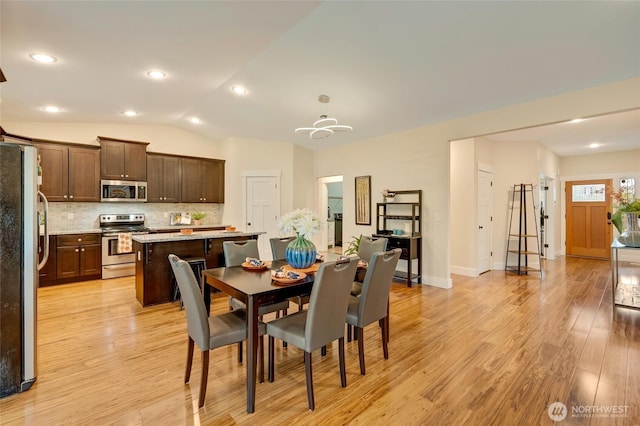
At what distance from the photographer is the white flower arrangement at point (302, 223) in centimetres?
255

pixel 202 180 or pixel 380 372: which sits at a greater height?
pixel 202 180

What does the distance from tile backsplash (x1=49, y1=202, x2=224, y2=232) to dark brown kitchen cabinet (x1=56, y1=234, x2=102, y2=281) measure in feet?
1.65

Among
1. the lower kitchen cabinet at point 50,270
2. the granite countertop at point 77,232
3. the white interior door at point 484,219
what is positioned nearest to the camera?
the lower kitchen cabinet at point 50,270

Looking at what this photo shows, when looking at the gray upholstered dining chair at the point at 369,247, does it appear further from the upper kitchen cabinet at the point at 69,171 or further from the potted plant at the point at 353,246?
the upper kitchen cabinet at the point at 69,171

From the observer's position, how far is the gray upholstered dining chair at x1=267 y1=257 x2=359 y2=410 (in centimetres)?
192

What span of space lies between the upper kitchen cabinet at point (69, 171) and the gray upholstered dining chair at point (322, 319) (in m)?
5.10

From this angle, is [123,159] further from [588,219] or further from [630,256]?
[630,256]

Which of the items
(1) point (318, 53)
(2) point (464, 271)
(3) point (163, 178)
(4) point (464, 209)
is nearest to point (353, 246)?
(2) point (464, 271)

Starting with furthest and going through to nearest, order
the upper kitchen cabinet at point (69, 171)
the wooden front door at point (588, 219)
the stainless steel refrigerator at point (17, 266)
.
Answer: the wooden front door at point (588, 219), the upper kitchen cabinet at point (69, 171), the stainless steel refrigerator at point (17, 266)

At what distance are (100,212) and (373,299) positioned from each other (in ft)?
18.8

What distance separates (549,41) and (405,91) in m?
1.59

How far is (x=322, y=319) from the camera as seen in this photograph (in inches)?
78.5

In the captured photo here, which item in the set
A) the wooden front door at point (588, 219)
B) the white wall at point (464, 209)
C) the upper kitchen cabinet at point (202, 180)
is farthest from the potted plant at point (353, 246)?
the wooden front door at point (588, 219)

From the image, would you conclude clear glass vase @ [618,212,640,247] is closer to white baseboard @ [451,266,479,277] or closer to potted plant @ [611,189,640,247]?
potted plant @ [611,189,640,247]
